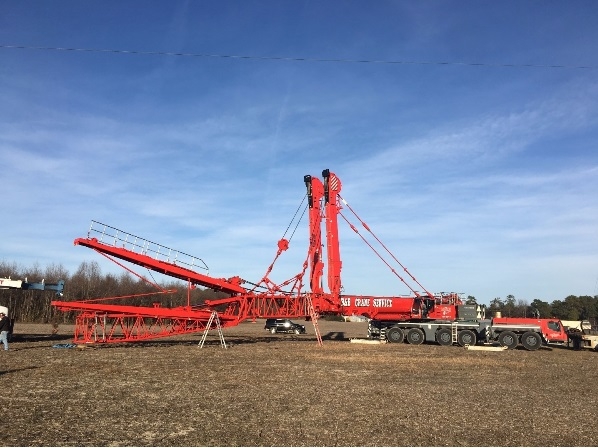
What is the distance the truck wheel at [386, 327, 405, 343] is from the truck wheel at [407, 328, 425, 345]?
61cm

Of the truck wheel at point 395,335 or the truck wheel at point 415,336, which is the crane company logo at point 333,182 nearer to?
the truck wheel at point 395,335

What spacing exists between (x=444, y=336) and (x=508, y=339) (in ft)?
11.5

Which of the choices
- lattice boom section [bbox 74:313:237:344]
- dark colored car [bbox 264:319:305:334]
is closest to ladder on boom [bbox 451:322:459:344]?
lattice boom section [bbox 74:313:237:344]

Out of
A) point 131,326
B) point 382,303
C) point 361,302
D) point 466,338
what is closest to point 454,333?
point 466,338

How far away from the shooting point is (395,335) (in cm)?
2889

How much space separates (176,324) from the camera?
79.1 feet

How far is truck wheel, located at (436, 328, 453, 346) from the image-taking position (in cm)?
2741

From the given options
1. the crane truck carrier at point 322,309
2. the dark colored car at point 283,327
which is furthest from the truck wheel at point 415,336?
the dark colored car at point 283,327

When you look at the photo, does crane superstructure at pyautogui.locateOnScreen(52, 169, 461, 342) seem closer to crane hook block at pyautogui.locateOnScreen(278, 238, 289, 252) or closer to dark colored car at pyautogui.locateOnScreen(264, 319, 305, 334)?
crane hook block at pyautogui.locateOnScreen(278, 238, 289, 252)

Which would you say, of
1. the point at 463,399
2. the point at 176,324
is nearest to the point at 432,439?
the point at 463,399

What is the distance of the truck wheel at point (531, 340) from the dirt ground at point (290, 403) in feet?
27.7

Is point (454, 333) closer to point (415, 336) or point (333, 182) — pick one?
point (415, 336)

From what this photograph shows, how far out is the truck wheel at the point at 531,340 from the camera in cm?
2604

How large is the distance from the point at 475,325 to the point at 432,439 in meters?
21.6
